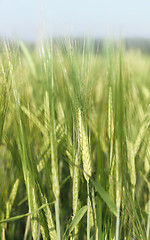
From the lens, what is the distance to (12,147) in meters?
0.50

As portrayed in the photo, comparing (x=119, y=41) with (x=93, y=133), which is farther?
(x=93, y=133)

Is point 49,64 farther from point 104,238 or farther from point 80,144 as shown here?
point 104,238

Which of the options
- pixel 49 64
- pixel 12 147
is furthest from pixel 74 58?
pixel 12 147

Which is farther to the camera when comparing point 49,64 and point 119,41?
point 119,41

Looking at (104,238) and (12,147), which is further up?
(12,147)

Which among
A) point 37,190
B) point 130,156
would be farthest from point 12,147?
point 130,156

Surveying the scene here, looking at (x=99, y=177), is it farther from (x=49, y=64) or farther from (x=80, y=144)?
(x=49, y=64)

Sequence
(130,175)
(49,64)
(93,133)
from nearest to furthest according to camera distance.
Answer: (49,64) < (130,175) < (93,133)

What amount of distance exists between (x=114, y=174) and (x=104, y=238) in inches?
5.0

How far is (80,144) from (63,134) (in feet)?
0.18

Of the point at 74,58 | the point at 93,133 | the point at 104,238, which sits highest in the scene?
the point at 74,58

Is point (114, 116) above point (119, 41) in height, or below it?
below

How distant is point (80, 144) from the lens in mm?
415

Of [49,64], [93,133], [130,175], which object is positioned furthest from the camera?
[93,133]
